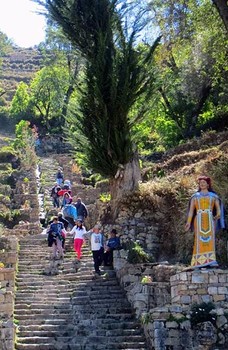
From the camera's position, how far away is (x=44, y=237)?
75.8 feet

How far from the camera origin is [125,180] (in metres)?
23.3

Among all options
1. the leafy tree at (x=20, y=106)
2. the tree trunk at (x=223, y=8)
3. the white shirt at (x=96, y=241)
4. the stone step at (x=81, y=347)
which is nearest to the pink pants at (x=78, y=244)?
the white shirt at (x=96, y=241)

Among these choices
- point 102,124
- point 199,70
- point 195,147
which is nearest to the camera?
point 102,124

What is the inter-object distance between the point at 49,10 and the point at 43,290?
32.4 feet

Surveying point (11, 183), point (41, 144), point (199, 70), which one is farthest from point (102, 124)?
point (41, 144)

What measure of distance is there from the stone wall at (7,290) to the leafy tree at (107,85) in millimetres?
4098

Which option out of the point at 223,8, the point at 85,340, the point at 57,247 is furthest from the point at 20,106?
the point at 85,340

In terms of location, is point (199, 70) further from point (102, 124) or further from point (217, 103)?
point (102, 124)

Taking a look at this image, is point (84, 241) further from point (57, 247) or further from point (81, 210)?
point (57, 247)

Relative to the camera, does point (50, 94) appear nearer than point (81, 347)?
No

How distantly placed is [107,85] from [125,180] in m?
3.01

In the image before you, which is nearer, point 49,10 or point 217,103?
point 49,10

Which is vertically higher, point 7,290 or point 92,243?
point 92,243

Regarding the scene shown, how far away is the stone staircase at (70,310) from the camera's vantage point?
16031 mm
